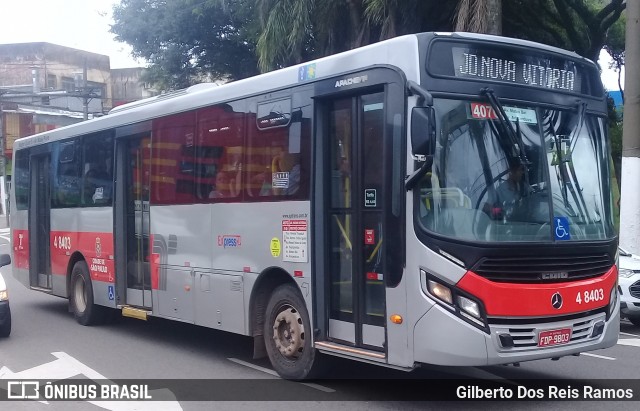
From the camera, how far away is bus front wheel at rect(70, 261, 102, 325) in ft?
44.5

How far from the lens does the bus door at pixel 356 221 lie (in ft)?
25.0

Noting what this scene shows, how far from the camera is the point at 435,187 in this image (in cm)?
707

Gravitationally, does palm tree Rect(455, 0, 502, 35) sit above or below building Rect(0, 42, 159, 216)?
below

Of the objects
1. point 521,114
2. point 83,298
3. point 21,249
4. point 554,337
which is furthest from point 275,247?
point 21,249

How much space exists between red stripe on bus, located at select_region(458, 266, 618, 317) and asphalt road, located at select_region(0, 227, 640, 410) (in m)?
1.05

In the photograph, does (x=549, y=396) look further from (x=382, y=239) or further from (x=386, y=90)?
(x=386, y=90)

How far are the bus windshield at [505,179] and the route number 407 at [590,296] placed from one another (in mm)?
512

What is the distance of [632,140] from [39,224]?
37.7ft

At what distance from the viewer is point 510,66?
767 cm

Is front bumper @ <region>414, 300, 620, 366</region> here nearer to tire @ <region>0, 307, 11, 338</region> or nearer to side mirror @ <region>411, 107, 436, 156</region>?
side mirror @ <region>411, 107, 436, 156</region>

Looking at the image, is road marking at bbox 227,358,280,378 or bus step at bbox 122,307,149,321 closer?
road marking at bbox 227,358,280,378

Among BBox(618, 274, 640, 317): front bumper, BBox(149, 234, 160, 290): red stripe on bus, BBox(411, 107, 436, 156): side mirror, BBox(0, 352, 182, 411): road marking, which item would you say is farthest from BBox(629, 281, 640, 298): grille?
BBox(0, 352, 182, 411): road marking

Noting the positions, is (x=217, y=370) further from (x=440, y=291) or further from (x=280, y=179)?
(x=440, y=291)

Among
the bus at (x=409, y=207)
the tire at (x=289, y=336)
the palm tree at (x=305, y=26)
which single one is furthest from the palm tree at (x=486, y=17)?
the tire at (x=289, y=336)
